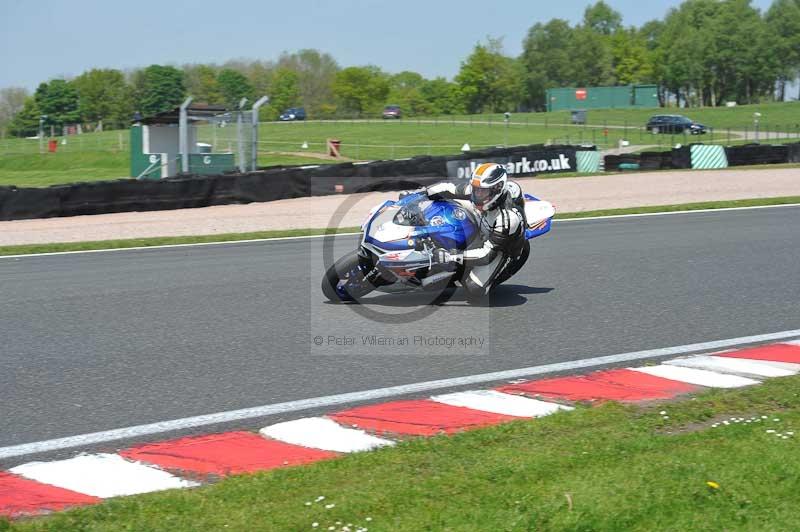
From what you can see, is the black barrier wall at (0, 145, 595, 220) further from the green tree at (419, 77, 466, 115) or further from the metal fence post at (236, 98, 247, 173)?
the green tree at (419, 77, 466, 115)

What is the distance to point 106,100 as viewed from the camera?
124 metres

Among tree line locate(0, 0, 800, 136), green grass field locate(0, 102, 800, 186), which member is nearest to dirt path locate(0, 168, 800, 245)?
green grass field locate(0, 102, 800, 186)

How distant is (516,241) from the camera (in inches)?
364

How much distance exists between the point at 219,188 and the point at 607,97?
8272 cm

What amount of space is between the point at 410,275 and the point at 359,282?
680 mm

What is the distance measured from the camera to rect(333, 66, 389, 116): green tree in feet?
403

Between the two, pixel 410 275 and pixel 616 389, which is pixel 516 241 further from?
pixel 616 389

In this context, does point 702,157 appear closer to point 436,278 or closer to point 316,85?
point 436,278

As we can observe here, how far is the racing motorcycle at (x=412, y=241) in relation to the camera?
8727 mm

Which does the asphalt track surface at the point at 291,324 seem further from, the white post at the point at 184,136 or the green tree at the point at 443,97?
the green tree at the point at 443,97

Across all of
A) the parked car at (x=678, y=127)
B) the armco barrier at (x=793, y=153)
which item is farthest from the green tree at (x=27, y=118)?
the armco barrier at (x=793, y=153)

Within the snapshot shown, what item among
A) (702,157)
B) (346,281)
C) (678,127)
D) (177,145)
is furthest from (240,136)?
(678,127)

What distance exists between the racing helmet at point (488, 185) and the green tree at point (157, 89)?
369 ft

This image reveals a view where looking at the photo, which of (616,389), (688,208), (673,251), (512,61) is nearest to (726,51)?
(512,61)
